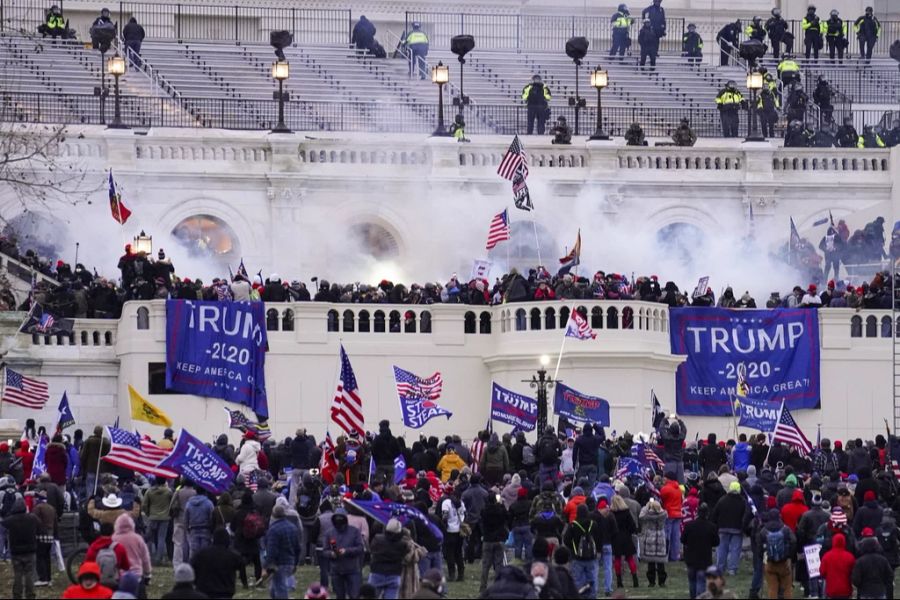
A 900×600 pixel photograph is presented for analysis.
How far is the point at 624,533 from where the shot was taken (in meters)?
41.6

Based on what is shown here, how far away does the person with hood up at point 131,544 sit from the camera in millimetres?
35969

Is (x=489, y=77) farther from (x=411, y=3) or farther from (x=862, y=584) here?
(x=862, y=584)

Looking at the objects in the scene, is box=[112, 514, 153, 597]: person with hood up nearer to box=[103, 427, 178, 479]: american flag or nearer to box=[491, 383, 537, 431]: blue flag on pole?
box=[103, 427, 178, 479]: american flag

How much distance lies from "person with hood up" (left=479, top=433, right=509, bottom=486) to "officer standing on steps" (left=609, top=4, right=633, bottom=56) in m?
32.2

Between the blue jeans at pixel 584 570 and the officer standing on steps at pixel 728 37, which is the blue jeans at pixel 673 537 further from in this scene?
the officer standing on steps at pixel 728 37

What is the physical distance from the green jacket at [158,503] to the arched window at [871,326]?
20.9 metres

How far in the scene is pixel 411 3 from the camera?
84.1 metres

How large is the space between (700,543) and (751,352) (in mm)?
20191

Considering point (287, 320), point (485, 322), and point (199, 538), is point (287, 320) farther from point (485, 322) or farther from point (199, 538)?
point (199, 538)

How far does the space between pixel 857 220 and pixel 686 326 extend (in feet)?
36.5

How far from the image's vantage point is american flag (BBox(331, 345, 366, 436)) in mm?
49625

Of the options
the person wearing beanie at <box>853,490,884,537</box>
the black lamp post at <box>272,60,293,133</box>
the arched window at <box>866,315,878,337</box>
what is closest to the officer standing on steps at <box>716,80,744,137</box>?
the black lamp post at <box>272,60,293,133</box>

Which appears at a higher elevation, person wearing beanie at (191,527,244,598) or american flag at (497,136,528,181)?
american flag at (497,136,528,181)

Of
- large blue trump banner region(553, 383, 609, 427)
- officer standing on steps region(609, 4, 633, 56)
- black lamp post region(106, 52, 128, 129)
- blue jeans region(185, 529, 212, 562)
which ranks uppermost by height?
officer standing on steps region(609, 4, 633, 56)
